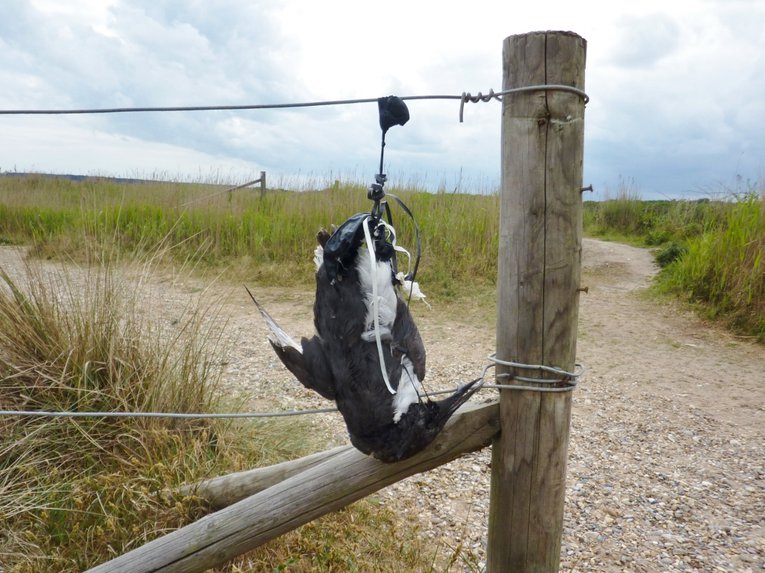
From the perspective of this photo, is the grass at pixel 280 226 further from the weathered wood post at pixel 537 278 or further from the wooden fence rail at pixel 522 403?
the weathered wood post at pixel 537 278

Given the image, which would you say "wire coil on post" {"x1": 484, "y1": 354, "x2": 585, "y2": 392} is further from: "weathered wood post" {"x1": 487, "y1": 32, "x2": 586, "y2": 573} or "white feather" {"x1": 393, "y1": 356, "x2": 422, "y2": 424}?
"white feather" {"x1": 393, "y1": 356, "x2": 422, "y2": 424}

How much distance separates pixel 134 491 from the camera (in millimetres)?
2430

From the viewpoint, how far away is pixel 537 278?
151 centimetres

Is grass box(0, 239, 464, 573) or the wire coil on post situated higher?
the wire coil on post

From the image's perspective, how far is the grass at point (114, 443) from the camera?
2414mm

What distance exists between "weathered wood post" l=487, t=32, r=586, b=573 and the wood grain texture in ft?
0.44

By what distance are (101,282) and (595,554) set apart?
3203 millimetres

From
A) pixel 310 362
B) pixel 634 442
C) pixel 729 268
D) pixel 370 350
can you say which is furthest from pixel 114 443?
pixel 729 268

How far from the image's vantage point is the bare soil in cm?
308

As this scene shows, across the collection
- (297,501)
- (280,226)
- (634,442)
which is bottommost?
(634,442)

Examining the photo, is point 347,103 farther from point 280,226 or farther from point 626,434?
point 280,226

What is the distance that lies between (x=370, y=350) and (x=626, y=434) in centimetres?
374

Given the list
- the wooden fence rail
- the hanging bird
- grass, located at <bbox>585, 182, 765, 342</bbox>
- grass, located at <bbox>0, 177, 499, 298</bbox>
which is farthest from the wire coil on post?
grass, located at <bbox>0, 177, 499, 298</bbox>

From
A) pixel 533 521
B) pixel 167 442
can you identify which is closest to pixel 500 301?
pixel 533 521
